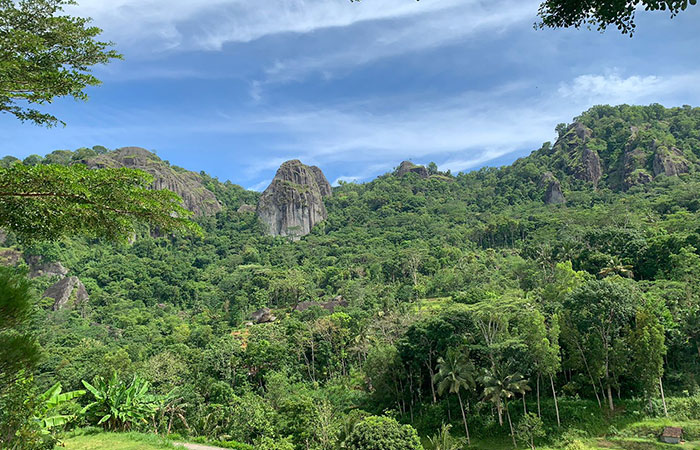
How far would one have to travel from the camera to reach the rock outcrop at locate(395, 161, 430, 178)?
424 feet

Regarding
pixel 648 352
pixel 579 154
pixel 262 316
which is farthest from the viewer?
pixel 579 154

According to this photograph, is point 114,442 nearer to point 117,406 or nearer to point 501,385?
point 117,406

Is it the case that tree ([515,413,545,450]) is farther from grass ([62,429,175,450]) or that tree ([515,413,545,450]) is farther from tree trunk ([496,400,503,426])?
grass ([62,429,175,450])

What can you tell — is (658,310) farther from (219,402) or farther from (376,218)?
(376,218)

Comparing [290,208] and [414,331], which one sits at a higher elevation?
[290,208]

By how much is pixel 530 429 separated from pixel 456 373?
4229 millimetres

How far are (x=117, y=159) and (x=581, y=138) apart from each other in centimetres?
12013

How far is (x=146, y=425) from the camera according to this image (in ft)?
60.4

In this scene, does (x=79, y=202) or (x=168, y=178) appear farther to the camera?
(x=168, y=178)

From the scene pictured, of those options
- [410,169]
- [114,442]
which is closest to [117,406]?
[114,442]

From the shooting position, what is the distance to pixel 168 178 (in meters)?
99.9

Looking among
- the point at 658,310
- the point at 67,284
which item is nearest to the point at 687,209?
the point at 658,310

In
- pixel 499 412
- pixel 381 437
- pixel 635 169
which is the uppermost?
pixel 635 169

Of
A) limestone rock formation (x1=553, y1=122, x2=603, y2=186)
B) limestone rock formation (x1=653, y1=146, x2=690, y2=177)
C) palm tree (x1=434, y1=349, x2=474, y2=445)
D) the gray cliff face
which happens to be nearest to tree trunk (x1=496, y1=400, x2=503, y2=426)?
palm tree (x1=434, y1=349, x2=474, y2=445)
